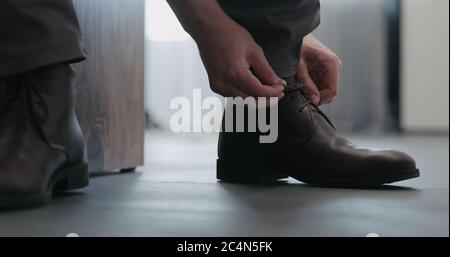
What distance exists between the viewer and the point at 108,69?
1101 mm

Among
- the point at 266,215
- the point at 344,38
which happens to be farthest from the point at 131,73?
the point at 344,38

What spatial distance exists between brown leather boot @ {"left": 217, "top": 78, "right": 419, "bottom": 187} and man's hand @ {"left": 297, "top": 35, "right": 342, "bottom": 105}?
0.36ft

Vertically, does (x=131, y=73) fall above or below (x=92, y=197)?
above

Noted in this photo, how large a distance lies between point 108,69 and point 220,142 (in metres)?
0.33

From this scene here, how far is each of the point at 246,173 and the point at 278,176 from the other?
51 millimetres

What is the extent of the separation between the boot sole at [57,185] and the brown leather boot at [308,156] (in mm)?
254

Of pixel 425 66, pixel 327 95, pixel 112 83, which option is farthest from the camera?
pixel 425 66

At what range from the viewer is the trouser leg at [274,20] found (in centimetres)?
78

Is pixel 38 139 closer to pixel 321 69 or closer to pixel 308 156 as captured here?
pixel 308 156

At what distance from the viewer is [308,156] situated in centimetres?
81

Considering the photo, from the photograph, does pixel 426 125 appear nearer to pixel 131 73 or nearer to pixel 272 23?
pixel 131 73

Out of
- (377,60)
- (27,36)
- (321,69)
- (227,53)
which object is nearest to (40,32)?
(27,36)

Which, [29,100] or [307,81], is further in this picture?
[307,81]
